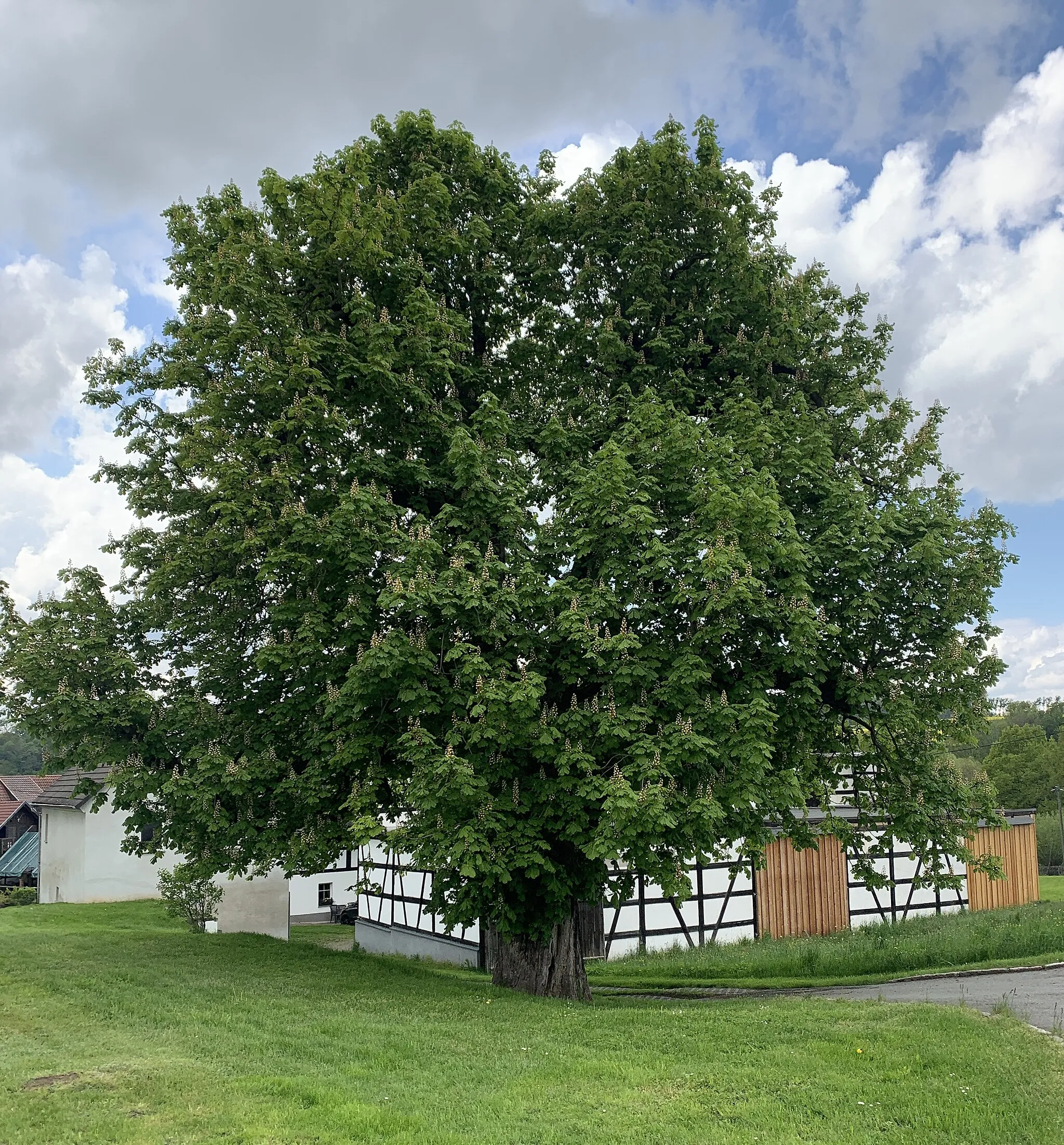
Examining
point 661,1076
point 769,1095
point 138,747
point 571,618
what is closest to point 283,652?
point 138,747

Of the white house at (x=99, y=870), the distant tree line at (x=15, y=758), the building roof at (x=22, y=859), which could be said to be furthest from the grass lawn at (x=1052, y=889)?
the distant tree line at (x=15, y=758)

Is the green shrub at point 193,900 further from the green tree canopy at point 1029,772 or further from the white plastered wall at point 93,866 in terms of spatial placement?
the green tree canopy at point 1029,772

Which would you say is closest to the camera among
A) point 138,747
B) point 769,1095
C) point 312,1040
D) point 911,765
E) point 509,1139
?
point 509,1139

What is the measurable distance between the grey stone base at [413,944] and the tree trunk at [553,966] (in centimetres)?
776

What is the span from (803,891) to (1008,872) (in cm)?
944

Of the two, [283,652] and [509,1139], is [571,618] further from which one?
[509,1139]

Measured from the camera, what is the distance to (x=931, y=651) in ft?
42.4

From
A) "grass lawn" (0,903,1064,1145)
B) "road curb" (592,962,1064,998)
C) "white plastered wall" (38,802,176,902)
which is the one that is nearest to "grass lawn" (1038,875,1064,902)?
"road curb" (592,962,1064,998)

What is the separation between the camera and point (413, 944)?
23.7 m

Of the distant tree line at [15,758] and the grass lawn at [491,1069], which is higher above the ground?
the distant tree line at [15,758]

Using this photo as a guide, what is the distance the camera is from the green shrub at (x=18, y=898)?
3553 centimetres

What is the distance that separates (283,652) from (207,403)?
3489 mm

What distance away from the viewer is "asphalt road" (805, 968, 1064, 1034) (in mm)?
11062

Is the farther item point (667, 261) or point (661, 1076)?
point (667, 261)
